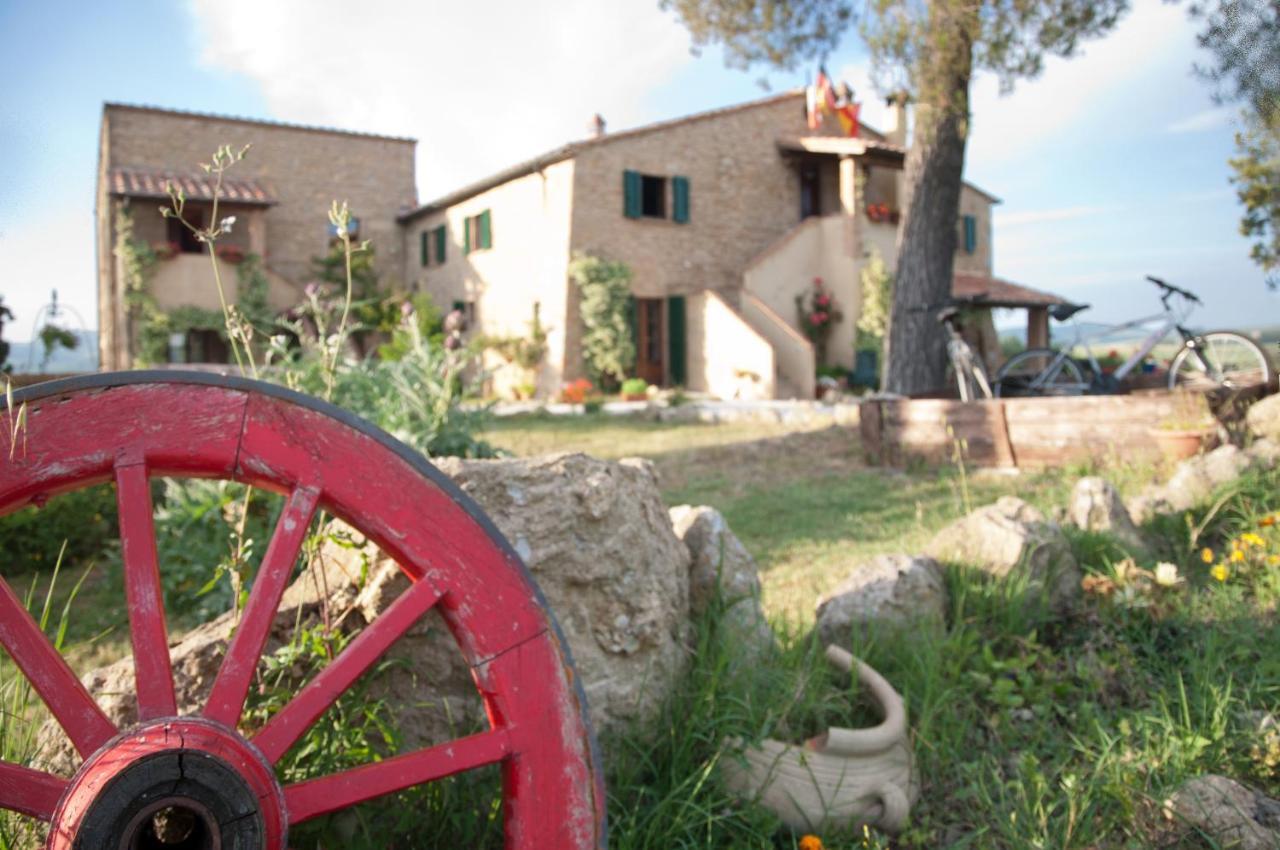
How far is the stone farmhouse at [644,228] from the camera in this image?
17.8 meters

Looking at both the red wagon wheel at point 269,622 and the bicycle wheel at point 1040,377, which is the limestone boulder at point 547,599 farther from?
the bicycle wheel at point 1040,377

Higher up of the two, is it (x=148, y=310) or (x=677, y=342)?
(x=148, y=310)

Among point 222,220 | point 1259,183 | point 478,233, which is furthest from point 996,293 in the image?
point 222,220

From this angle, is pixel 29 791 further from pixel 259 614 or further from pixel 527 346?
pixel 527 346

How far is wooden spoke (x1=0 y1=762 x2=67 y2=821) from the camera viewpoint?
1359 millimetres

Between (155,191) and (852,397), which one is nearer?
(852,397)

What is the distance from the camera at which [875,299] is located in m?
18.1

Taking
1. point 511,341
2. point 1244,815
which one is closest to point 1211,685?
point 1244,815

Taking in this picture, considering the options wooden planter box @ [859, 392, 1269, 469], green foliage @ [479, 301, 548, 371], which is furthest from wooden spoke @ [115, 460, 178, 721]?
green foliage @ [479, 301, 548, 371]

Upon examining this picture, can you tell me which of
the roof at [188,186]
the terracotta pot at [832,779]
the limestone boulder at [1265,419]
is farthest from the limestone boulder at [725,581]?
the roof at [188,186]

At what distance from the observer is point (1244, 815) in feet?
7.00

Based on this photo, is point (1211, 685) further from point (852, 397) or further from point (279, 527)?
point (852, 397)

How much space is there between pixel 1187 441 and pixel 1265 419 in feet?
1.57

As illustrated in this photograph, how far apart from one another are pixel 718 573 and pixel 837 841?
2.79 feet
